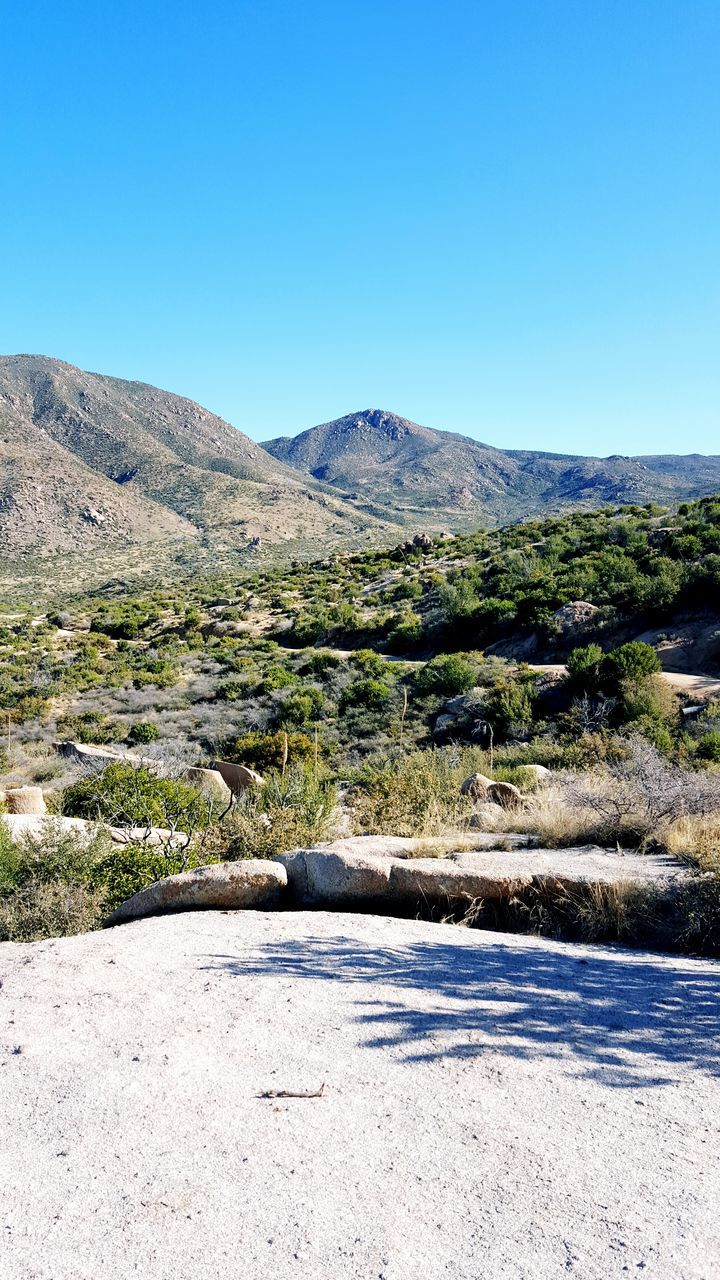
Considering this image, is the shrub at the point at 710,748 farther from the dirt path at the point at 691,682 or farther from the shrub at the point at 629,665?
the shrub at the point at 629,665

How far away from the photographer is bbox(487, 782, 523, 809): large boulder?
1009 centimetres

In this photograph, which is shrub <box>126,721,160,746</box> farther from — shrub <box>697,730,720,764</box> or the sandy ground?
the sandy ground

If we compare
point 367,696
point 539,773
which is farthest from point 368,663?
point 539,773

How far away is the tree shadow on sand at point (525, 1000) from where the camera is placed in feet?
12.3

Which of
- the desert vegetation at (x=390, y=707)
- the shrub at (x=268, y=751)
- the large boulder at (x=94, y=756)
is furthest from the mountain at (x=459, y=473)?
the large boulder at (x=94, y=756)

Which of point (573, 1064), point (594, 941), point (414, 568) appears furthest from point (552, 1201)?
point (414, 568)

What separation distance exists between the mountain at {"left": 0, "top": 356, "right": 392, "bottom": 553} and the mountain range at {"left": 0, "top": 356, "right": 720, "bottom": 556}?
218 mm

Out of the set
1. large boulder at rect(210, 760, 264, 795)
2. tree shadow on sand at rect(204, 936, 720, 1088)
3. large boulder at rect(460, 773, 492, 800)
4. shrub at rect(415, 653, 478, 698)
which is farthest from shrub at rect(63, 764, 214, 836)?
shrub at rect(415, 653, 478, 698)

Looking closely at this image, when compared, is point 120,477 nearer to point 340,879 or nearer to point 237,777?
point 237,777

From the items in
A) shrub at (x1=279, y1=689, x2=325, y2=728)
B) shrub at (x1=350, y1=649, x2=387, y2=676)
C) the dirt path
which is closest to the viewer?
the dirt path

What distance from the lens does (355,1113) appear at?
317 cm

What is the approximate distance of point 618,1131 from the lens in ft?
10.1

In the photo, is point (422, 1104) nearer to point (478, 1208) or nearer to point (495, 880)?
point (478, 1208)

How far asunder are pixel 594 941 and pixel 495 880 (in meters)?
0.91
